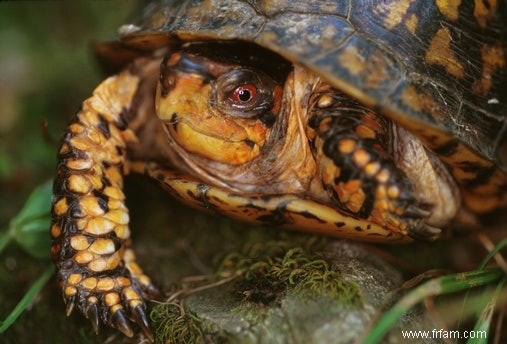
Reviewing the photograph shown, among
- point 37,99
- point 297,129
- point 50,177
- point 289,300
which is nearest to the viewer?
point 289,300


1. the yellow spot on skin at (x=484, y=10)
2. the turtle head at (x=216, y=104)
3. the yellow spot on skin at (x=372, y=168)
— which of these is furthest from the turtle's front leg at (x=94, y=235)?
the yellow spot on skin at (x=484, y=10)

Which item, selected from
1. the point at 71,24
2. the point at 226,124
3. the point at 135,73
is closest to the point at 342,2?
the point at 226,124

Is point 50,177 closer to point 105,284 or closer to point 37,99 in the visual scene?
point 37,99

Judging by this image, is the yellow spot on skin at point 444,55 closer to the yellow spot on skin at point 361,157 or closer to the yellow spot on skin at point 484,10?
the yellow spot on skin at point 484,10

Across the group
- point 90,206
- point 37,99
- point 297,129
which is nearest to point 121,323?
point 90,206

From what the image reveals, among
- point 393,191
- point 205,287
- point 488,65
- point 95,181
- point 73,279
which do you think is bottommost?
point 205,287

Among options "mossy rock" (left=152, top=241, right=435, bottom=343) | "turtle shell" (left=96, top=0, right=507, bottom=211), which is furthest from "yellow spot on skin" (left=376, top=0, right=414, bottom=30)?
"mossy rock" (left=152, top=241, right=435, bottom=343)

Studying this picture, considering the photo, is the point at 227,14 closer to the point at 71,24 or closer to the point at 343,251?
the point at 343,251

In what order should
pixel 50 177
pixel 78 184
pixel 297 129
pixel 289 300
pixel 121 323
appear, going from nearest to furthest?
pixel 289 300, pixel 121 323, pixel 78 184, pixel 297 129, pixel 50 177
